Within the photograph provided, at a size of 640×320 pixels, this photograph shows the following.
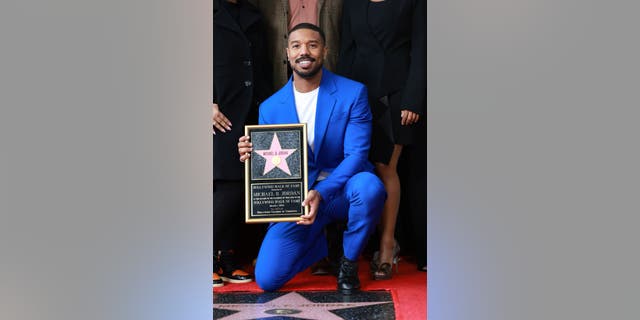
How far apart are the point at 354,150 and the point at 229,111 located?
0.58 meters

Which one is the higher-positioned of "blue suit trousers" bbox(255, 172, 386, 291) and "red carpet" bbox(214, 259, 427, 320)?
"blue suit trousers" bbox(255, 172, 386, 291)

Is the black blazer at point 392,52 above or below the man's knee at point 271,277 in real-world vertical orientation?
above

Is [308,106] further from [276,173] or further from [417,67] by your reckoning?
[417,67]

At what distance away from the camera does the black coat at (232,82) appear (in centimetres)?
292

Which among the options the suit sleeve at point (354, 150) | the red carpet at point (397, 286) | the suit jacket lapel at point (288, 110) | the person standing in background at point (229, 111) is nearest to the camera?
the red carpet at point (397, 286)

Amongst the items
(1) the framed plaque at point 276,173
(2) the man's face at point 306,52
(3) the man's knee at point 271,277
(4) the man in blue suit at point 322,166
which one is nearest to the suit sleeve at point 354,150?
(4) the man in blue suit at point 322,166

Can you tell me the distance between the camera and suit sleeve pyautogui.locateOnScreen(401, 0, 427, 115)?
283 centimetres

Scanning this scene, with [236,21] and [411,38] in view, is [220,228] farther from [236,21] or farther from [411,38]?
[411,38]

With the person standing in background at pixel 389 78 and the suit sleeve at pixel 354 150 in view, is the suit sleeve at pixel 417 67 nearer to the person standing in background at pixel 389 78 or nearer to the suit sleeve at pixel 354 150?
the person standing in background at pixel 389 78

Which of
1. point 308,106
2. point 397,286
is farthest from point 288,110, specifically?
point 397,286

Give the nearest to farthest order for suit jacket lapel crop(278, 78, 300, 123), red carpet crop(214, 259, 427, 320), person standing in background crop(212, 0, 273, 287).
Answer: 1. red carpet crop(214, 259, 427, 320)
2. suit jacket lapel crop(278, 78, 300, 123)
3. person standing in background crop(212, 0, 273, 287)

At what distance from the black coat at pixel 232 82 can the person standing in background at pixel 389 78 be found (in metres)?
0.46

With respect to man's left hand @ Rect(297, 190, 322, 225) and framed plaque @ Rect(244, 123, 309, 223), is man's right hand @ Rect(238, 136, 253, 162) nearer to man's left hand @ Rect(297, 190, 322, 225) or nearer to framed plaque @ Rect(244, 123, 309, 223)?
framed plaque @ Rect(244, 123, 309, 223)

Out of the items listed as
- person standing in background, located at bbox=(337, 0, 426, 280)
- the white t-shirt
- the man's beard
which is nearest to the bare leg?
person standing in background, located at bbox=(337, 0, 426, 280)
